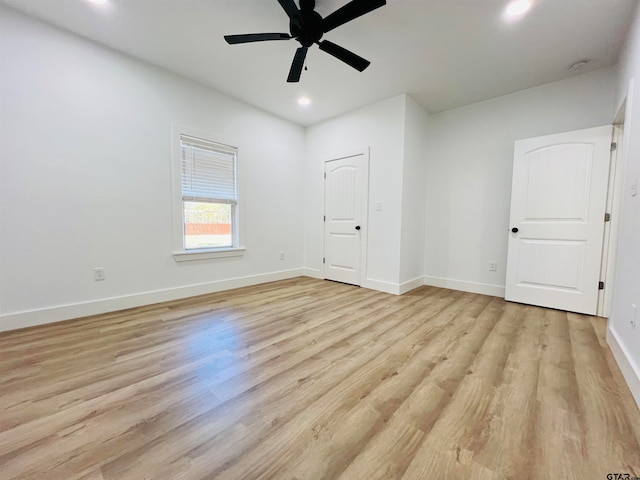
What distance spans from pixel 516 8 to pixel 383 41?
1.02 metres

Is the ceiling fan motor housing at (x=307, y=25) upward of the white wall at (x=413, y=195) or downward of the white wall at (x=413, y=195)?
upward

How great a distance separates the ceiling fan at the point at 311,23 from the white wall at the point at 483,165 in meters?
2.25

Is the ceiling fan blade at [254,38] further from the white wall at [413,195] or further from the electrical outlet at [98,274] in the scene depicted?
the electrical outlet at [98,274]

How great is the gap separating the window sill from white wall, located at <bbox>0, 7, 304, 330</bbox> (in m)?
0.09

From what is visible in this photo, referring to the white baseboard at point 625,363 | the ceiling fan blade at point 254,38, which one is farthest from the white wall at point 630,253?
the ceiling fan blade at point 254,38

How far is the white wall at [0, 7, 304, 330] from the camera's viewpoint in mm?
2156

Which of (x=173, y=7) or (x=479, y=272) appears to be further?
(x=479, y=272)

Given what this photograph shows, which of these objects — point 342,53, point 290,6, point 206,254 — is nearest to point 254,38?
point 290,6

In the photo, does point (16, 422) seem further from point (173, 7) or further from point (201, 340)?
point (173, 7)

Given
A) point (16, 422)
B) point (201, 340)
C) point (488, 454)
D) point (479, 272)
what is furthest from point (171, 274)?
point (479, 272)

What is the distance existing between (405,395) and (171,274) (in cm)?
286

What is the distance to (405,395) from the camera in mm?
1396

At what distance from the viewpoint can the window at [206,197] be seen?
3166 mm

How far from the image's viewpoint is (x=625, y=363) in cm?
158
